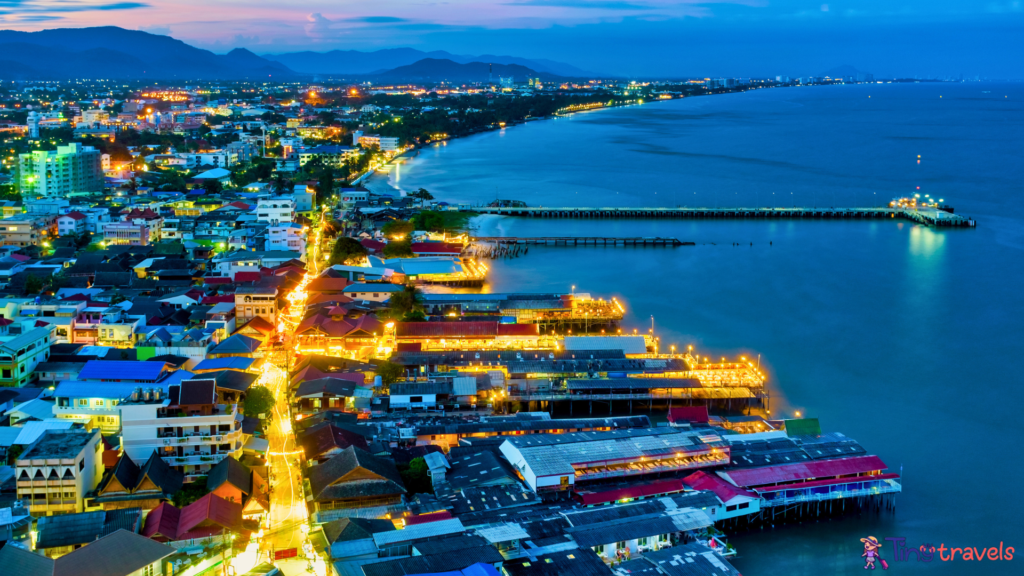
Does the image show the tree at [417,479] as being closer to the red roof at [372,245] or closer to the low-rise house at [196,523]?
the low-rise house at [196,523]

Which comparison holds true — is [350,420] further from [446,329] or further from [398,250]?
[398,250]

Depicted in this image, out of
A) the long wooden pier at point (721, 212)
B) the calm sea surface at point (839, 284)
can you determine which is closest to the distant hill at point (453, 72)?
the calm sea surface at point (839, 284)

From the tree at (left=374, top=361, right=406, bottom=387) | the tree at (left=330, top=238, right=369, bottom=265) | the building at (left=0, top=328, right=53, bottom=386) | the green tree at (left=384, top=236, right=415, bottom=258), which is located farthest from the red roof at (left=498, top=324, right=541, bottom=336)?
the building at (left=0, top=328, right=53, bottom=386)

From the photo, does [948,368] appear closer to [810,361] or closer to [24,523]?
[810,361]

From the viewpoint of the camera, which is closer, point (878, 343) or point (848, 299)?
point (878, 343)

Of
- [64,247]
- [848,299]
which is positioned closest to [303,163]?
[64,247]
